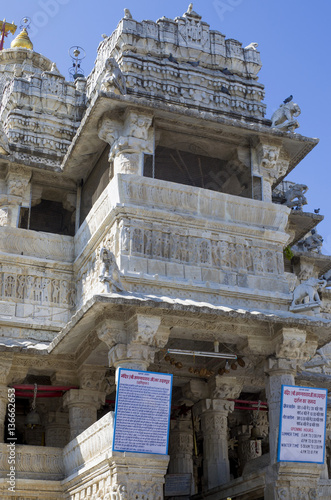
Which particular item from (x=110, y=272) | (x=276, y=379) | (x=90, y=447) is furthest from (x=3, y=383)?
(x=276, y=379)

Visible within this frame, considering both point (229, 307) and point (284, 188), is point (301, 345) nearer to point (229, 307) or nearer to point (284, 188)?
point (229, 307)

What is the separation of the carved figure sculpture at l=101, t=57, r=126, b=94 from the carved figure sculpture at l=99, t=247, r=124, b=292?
4173 mm

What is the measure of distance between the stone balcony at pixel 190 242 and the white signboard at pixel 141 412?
6.55ft

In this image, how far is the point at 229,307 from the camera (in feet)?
44.5

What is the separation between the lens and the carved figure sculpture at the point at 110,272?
42.2 feet

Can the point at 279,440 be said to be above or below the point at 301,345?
below

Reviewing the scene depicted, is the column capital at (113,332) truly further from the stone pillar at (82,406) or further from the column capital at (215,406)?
the column capital at (215,406)

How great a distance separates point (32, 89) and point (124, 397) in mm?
12424

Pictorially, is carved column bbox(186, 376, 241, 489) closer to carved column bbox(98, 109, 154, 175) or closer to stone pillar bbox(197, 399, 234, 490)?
stone pillar bbox(197, 399, 234, 490)

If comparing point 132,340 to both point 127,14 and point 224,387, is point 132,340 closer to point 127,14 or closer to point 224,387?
point 224,387

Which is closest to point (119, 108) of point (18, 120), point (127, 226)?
point (127, 226)

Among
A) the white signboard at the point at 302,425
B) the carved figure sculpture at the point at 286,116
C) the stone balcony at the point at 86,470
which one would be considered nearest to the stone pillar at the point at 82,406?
the stone balcony at the point at 86,470

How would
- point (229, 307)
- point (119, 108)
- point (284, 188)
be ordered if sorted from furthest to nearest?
point (284, 188), point (119, 108), point (229, 307)

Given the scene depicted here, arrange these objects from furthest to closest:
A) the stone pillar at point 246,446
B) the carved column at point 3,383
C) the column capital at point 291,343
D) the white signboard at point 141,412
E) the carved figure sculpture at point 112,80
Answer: the stone pillar at point 246,446 < the carved figure sculpture at point 112,80 < the carved column at point 3,383 < the column capital at point 291,343 < the white signboard at point 141,412
